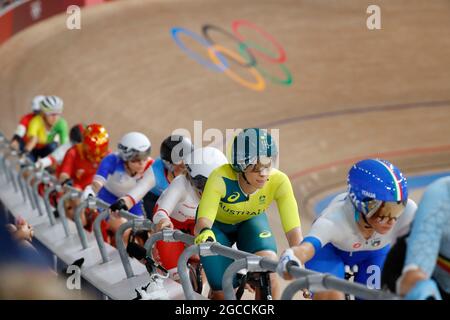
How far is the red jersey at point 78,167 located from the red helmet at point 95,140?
32 cm

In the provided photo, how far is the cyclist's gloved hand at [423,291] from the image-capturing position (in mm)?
1775

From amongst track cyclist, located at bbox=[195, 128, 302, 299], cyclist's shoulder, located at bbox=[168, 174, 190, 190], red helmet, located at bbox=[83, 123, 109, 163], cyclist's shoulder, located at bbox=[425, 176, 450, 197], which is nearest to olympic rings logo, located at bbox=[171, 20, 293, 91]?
red helmet, located at bbox=[83, 123, 109, 163]

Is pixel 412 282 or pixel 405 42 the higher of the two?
pixel 405 42

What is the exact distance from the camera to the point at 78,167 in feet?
18.9

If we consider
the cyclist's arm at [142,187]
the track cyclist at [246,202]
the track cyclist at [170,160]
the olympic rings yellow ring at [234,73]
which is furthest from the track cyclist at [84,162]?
the olympic rings yellow ring at [234,73]

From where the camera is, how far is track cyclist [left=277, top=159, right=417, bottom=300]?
2.42m

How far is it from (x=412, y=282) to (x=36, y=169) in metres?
3.93

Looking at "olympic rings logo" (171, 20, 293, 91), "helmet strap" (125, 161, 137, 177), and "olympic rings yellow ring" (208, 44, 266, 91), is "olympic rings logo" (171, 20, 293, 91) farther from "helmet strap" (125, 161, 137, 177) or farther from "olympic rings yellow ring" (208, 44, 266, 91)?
"helmet strap" (125, 161, 137, 177)

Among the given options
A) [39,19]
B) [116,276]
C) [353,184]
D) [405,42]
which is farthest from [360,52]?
[353,184]

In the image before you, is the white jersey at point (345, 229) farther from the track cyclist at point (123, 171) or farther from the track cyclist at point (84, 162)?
the track cyclist at point (84, 162)

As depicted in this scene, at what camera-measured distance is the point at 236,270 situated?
8.26 feet

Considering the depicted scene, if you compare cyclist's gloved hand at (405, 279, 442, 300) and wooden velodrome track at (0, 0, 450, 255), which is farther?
wooden velodrome track at (0, 0, 450, 255)

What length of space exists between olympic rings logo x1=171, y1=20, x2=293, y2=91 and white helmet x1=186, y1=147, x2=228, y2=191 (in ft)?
27.5

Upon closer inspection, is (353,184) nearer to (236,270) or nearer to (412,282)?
(236,270)
